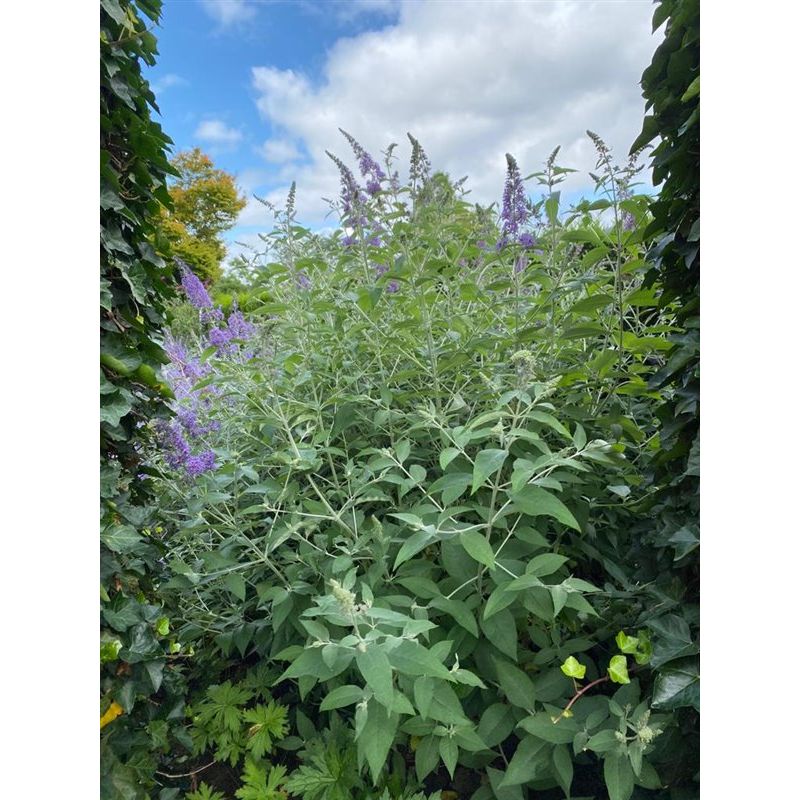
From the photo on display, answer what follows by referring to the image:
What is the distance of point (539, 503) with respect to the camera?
1379 millimetres

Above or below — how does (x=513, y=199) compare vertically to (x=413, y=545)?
above

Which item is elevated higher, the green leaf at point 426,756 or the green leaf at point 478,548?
the green leaf at point 478,548

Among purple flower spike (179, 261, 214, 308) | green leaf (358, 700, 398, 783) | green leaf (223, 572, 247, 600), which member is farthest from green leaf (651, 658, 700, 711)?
purple flower spike (179, 261, 214, 308)

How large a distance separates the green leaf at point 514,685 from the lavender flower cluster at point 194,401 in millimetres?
1069

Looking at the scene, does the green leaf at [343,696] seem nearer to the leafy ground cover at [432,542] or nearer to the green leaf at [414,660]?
the leafy ground cover at [432,542]

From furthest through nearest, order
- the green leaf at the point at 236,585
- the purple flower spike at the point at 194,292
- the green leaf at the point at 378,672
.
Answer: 1. the purple flower spike at the point at 194,292
2. the green leaf at the point at 236,585
3. the green leaf at the point at 378,672

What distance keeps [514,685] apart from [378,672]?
0.55m

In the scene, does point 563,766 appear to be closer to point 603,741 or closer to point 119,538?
point 603,741

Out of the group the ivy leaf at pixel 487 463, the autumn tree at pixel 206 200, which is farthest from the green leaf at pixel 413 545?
the autumn tree at pixel 206 200

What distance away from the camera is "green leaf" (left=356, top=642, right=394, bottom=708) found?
3.68 ft

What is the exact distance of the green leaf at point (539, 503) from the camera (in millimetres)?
1343

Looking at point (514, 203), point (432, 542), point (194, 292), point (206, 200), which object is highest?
point (206, 200)

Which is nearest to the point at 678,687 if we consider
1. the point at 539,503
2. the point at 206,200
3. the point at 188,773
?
the point at 539,503
